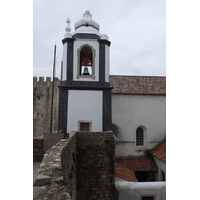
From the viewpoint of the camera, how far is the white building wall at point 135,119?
11.0 meters

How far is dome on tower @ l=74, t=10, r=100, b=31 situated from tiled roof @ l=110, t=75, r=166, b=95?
372 centimetres

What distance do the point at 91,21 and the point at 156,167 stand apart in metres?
9.12

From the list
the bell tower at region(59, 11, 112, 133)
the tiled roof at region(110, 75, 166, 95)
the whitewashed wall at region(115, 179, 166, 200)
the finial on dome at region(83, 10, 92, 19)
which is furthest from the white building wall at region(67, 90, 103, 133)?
the finial on dome at region(83, 10, 92, 19)

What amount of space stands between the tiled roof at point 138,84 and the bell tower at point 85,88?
7.33ft

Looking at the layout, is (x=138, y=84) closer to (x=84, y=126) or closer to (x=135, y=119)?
(x=135, y=119)

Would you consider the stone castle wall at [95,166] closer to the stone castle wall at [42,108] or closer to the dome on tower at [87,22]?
the dome on tower at [87,22]

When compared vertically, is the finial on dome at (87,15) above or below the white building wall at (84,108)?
above

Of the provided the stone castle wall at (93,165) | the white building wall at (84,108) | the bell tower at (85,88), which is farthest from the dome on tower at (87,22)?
the stone castle wall at (93,165)

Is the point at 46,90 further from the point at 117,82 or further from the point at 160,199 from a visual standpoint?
the point at 160,199

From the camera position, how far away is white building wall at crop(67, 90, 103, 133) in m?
9.03

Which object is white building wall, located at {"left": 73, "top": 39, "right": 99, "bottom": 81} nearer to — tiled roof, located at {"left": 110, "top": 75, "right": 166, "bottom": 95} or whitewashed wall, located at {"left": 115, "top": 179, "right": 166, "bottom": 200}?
tiled roof, located at {"left": 110, "top": 75, "right": 166, "bottom": 95}

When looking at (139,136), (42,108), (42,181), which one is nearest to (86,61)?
(139,136)

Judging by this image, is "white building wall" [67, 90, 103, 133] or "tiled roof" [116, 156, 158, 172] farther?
"tiled roof" [116, 156, 158, 172]

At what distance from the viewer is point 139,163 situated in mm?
→ 10336
